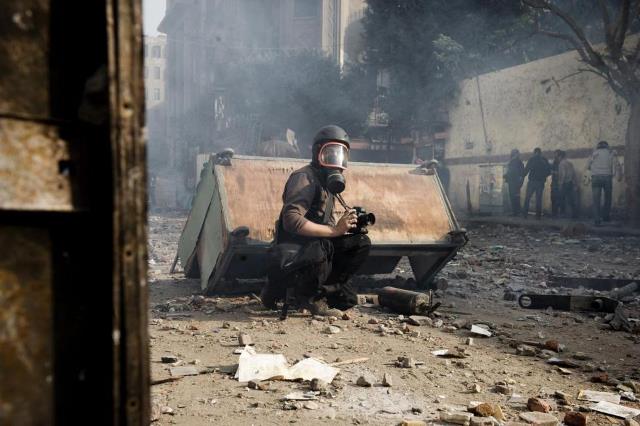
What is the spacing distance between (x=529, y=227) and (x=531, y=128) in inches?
205

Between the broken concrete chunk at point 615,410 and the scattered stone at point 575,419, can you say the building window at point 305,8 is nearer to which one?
the broken concrete chunk at point 615,410

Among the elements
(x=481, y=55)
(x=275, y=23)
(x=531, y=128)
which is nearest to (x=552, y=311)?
(x=531, y=128)

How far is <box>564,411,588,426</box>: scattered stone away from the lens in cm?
283

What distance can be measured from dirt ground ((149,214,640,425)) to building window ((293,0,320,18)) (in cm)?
2745

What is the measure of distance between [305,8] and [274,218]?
94.7 ft

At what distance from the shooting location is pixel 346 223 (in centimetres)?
472

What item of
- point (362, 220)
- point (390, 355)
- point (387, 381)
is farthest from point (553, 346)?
point (362, 220)

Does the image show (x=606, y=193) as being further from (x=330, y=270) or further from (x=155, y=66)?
(x=155, y=66)

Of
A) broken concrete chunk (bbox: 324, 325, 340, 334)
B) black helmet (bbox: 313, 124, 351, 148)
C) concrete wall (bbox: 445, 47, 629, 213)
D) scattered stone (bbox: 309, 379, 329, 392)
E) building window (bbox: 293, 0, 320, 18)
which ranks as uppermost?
building window (bbox: 293, 0, 320, 18)

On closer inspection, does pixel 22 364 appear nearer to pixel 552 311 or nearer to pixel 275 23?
pixel 552 311

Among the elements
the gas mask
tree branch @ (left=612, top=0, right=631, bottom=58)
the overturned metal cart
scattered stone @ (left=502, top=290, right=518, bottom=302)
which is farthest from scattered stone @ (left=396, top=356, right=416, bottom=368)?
tree branch @ (left=612, top=0, right=631, bottom=58)

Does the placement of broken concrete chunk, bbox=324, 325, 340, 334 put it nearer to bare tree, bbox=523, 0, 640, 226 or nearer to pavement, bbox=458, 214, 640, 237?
pavement, bbox=458, 214, 640, 237

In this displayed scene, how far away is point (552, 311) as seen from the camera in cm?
558

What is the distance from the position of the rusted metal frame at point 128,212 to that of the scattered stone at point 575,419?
2264 millimetres
